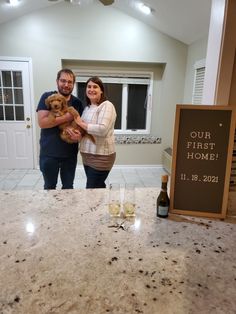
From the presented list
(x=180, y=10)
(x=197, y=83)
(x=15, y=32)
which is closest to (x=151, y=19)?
(x=180, y=10)

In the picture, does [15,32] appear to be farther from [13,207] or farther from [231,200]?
[231,200]

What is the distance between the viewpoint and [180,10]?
3236mm

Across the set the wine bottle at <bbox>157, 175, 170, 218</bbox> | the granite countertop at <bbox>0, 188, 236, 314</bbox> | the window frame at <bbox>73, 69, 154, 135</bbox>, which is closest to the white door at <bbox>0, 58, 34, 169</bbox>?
the window frame at <bbox>73, 69, 154, 135</bbox>

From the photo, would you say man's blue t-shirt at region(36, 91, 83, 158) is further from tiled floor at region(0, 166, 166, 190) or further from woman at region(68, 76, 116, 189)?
tiled floor at region(0, 166, 166, 190)

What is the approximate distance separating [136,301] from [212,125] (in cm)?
69

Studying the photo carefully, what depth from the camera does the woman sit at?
181cm

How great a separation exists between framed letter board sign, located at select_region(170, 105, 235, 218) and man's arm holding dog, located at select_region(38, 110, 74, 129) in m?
1.03

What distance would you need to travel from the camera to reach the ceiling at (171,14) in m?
3.09

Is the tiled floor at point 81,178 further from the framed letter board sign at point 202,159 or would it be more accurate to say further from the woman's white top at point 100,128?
the framed letter board sign at point 202,159

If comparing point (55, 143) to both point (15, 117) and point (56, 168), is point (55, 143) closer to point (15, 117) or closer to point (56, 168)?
point (56, 168)

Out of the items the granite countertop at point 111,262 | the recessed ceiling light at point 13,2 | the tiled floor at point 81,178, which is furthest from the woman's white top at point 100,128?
the recessed ceiling light at point 13,2

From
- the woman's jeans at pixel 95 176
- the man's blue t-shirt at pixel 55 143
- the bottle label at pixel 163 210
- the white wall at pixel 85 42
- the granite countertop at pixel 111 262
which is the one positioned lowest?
the woman's jeans at pixel 95 176

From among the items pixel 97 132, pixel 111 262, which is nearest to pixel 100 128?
pixel 97 132

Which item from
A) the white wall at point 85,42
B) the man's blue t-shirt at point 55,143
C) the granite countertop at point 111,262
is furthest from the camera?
the white wall at point 85,42
